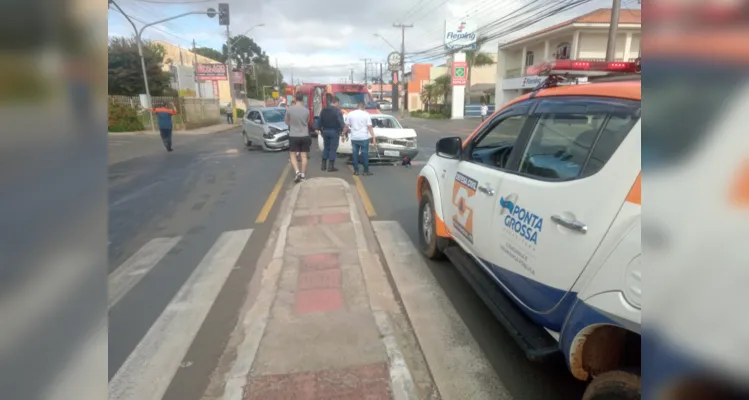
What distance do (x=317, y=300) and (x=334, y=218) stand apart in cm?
248

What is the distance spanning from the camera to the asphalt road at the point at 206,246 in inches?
112

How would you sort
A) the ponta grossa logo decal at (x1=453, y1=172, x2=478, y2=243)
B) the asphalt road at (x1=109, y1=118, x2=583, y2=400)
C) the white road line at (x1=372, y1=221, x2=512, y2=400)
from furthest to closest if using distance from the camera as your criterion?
the ponta grossa logo decal at (x1=453, y1=172, x2=478, y2=243)
the asphalt road at (x1=109, y1=118, x2=583, y2=400)
the white road line at (x1=372, y1=221, x2=512, y2=400)

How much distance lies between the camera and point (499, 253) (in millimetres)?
2805

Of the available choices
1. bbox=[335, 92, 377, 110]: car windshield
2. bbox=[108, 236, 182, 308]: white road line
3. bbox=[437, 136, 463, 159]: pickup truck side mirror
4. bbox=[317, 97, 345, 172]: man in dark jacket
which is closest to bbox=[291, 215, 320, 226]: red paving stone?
bbox=[108, 236, 182, 308]: white road line

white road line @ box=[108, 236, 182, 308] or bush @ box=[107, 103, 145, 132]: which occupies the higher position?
bush @ box=[107, 103, 145, 132]

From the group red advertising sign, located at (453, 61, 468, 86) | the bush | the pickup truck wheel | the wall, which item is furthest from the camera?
the wall

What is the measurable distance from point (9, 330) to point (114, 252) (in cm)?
532

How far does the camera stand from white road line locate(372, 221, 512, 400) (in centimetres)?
263

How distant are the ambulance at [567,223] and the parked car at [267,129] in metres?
12.3

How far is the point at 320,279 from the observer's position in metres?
4.12

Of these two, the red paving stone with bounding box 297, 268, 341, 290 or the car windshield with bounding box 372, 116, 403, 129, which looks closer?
the red paving stone with bounding box 297, 268, 341, 290

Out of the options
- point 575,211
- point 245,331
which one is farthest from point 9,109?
point 245,331

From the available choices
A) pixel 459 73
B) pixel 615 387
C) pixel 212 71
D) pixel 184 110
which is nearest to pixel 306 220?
pixel 615 387

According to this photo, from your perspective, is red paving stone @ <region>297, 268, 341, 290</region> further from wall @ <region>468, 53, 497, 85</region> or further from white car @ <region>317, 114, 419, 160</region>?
wall @ <region>468, 53, 497, 85</region>
